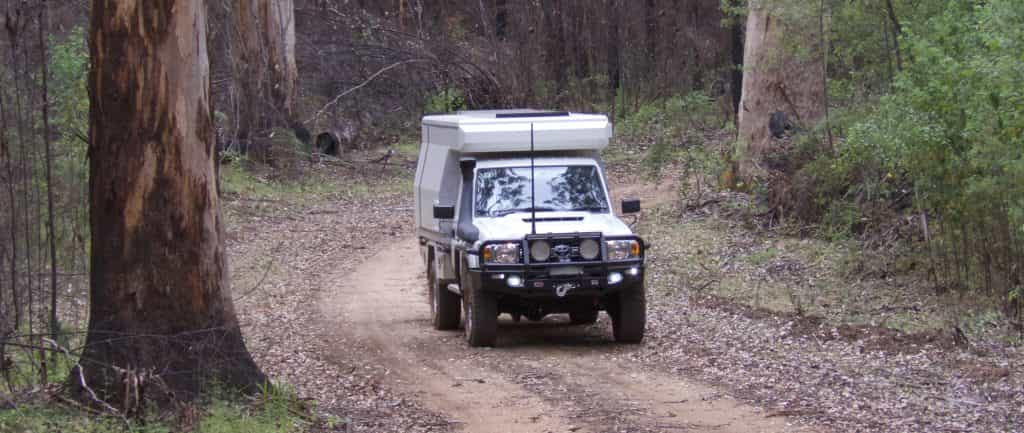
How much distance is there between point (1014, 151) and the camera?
1117 centimetres

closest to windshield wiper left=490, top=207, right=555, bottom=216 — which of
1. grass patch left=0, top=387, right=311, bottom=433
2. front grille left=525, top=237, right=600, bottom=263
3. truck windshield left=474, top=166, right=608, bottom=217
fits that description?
truck windshield left=474, top=166, right=608, bottom=217

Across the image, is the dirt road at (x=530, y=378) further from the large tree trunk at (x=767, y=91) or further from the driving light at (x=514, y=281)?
the large tree trunk at (x=767, y=91)

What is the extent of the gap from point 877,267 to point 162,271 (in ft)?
32.8

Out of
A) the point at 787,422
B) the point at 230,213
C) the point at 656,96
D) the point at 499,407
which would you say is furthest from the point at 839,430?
the point at 656,96

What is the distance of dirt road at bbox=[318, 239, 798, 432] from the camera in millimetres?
8703

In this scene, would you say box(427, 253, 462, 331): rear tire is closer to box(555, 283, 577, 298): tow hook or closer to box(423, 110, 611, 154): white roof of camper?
box(423, 110, 611, 154): white roof of camper

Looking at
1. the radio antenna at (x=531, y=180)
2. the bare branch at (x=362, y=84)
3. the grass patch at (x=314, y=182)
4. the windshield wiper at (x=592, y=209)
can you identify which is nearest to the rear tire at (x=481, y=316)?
the radio antenna at (x=531, y=180)

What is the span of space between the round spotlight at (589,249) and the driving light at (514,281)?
611mm

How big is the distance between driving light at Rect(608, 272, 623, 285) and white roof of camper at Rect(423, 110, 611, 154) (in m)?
1.74

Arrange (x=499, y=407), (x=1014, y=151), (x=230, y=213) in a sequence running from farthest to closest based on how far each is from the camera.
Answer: (x=230, y=213) < (x=1014, y=151) < (x=499, y=407)

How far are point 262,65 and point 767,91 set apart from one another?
1213 cm

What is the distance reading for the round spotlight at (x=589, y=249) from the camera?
1141cm

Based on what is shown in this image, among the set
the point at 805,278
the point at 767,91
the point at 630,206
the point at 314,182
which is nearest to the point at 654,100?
the point at 314,182

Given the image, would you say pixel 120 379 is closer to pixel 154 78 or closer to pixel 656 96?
pixel 154 78
